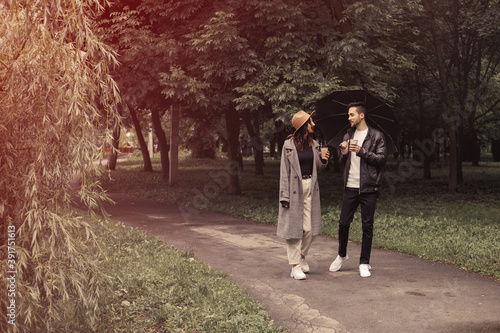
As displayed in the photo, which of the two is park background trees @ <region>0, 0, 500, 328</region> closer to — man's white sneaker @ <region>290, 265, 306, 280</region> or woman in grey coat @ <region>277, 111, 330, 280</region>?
woman in grey coat @ <region>277, 111, 330, 280</region>

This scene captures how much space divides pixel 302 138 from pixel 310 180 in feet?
1.85

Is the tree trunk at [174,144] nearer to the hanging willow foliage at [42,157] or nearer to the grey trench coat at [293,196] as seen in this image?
the grey trench coat at [293,196]

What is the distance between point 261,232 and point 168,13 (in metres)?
6.75

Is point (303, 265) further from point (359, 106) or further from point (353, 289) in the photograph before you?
point (359, 106)

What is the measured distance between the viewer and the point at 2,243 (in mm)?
3635

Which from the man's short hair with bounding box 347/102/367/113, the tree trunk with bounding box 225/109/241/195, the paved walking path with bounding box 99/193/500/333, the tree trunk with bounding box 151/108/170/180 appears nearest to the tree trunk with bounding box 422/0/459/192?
the tree trunk with bounding box 225/109/241/195

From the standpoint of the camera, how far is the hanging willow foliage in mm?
3504

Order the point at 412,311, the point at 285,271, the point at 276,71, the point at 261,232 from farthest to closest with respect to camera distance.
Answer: the point at 276,71 < the point at 261,232 < the point at 285,271 < the point at 412,311

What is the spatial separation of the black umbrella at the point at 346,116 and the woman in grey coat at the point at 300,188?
1.75 ft

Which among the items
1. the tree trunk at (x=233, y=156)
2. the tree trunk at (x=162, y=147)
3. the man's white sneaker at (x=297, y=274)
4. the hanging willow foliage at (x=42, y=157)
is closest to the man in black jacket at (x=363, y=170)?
the man's white sneaker at (x=297, y=274)

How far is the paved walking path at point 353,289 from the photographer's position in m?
4.85

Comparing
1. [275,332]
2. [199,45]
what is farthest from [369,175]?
[199,45]

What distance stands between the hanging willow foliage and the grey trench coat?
118 inches

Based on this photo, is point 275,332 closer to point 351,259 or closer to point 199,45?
point 351,259
